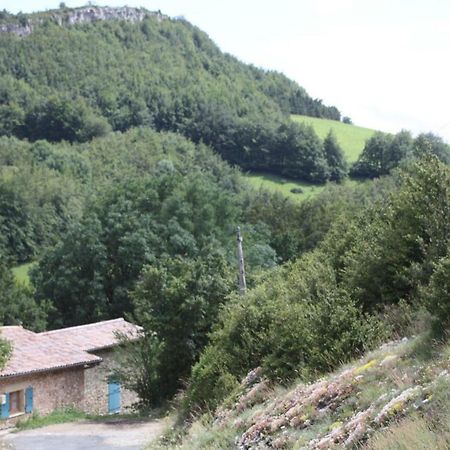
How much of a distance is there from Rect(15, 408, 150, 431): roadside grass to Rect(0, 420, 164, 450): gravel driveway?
2.49ft

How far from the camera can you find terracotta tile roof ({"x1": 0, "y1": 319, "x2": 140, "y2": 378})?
3403 cm

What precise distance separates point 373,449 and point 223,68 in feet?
610

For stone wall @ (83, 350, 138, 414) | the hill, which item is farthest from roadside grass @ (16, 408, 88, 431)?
the hill

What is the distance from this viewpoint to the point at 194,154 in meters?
127

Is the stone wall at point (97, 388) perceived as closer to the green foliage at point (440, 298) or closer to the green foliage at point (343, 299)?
the green foliage at point (343, 299)

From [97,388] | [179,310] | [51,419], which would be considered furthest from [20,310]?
[179,310]

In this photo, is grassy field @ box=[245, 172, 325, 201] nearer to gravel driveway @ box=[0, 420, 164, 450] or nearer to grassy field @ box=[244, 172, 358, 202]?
grassy field @ box=[244, 172, 358, 202]

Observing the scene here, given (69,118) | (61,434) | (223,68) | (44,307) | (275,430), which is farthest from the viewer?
(223,68)

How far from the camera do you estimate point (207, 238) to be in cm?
4988

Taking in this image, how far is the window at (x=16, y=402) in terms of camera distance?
33.0 metres

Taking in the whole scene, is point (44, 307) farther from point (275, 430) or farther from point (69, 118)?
point (69, 118)

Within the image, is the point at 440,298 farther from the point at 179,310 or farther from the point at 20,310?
the point at 20,310

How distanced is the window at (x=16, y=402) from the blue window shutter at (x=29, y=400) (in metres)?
0.17

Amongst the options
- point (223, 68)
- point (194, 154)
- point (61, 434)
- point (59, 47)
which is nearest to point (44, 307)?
point (61, 434)
